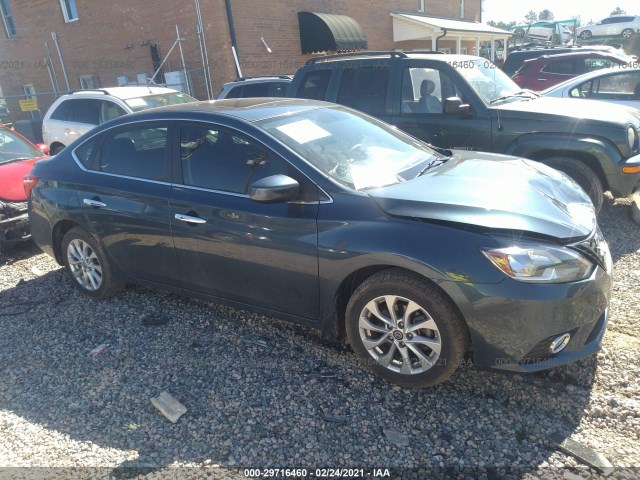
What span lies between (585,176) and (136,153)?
4.55 meters

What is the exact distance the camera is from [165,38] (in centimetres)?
1443

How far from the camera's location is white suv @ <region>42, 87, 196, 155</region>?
860 cm

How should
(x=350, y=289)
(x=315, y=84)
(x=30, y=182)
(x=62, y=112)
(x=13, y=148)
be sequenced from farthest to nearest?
(x=62, y=112)
(x=13, y=148)
(x=315, y=84)
(x=30, y=182)
(x=350, y=289)

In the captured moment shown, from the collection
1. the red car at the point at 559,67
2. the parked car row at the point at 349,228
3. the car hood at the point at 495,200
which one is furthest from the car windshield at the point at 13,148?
the red car at the point at 559,67

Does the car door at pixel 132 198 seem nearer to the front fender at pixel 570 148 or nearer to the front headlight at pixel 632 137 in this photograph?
the front fender at pixel 570 148

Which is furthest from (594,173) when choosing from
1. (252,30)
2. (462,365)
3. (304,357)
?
(252,30)

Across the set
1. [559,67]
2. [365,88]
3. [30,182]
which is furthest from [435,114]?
[559,67]

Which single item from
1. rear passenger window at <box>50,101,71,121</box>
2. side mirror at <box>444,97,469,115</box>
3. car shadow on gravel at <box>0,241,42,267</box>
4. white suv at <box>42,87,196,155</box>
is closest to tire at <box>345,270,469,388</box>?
side mirror at <box>444,97,469,115</box>

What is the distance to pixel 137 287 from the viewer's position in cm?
473

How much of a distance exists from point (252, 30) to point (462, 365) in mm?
13066

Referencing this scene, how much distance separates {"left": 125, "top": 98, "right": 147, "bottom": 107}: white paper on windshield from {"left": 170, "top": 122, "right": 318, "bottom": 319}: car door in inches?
219

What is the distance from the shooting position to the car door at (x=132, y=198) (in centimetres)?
371

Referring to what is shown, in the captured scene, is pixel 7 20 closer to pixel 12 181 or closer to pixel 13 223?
pixel 12 181

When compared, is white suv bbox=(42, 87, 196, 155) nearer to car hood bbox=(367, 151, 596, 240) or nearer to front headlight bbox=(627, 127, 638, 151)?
car hood bbox=(367, 151, 596, 240)
